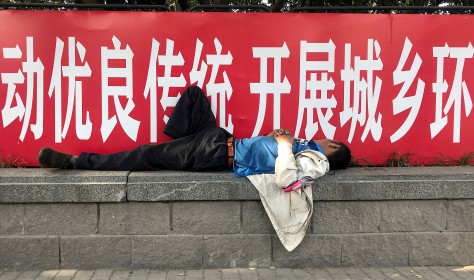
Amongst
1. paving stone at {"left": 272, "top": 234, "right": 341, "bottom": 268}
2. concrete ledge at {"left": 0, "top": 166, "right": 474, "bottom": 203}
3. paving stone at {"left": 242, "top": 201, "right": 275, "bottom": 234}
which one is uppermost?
concrete ledge at {"left": 0, "top": 166, "right": 474, "bottom": 203}

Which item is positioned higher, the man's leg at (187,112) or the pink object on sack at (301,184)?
the man's leg at (187,112)

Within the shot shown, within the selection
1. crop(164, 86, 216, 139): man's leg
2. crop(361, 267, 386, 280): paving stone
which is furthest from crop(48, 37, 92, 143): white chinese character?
crop(361, 267, 386, 280): paving stone

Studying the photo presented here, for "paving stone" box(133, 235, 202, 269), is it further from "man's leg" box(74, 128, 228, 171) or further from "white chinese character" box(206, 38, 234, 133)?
"white chinese character" box(206, 38, 234, 133)

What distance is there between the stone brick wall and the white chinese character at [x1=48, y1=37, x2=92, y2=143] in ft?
1.45

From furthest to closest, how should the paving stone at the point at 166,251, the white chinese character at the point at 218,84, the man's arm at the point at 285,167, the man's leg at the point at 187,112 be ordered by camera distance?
the white chinese character at the point at 218,84, the man's leg at the point at 187,112, the paving stone at the point at 166,251, the man's arm at the point at 285,167

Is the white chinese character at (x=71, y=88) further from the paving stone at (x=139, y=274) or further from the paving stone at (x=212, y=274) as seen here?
the paving stone at (x=212, y=274)

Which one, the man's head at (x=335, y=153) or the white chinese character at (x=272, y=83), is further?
the white chinese character at (x=272, y=83)

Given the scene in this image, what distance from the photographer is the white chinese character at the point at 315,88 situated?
419 centimetres

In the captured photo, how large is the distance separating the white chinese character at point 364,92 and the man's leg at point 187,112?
131 cm

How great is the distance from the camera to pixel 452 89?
14.0 ft

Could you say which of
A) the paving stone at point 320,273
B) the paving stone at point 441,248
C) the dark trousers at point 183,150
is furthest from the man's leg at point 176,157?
the paving stone at point 441,248

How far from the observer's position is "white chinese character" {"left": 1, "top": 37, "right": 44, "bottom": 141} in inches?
160

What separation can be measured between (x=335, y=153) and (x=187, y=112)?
4.41 feet

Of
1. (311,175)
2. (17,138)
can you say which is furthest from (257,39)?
(17,138)
